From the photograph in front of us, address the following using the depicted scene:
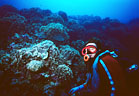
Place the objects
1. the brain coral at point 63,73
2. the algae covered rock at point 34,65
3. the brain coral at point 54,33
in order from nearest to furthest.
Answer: the algae covered rock at point 34,65 < the brain coral at point 63,73 < the brain coral at point 54,33

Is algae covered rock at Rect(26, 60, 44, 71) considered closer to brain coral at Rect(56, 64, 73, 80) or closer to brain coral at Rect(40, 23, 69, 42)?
brain coral at Rect(56, 64, 73, 80)

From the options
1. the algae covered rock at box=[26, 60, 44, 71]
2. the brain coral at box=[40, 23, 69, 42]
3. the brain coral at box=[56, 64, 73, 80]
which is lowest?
the brain coral at box=[56, 64, 73, 80]

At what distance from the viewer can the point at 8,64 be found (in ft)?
11.1

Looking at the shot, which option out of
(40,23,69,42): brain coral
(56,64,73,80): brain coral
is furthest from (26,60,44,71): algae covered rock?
(40,23,69,42): brain coral

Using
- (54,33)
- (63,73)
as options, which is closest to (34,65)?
(63,73)

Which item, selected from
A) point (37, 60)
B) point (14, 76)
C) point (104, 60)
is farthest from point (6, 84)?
point (104, 60)

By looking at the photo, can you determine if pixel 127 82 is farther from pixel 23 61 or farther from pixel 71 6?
pixel 71 6

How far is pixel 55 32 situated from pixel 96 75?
517 cm

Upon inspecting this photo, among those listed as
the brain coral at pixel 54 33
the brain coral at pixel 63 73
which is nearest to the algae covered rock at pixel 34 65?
the brain coral at pixel 63 73

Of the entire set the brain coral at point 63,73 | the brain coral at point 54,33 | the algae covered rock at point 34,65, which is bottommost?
the brain coral at point 63,73

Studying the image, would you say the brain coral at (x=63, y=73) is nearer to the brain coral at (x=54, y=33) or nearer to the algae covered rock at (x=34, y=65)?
the algae covered rock at (x=34, y=65)

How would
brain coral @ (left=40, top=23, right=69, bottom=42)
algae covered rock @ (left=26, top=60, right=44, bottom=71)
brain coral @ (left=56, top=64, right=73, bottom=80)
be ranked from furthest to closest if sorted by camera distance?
1. brain coral @ (left=40, top=23, right=69, bottom=42)
2. brain coral @ (left=56, top=64, right=73, bottom=80)
3. algae covered rock @ (left=26, top=60, right=44, bottom=71)

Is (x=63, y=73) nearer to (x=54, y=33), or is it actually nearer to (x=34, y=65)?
(x=34, y=65)

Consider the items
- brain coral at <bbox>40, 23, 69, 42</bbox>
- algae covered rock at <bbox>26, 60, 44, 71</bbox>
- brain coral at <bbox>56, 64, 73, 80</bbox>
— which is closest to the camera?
algae covered rock at <bbox>26, 60, 44, 71</bbox>
